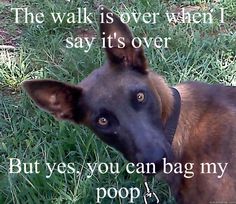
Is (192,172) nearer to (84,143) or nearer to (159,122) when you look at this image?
(159,122)

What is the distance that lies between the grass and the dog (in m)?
0.65

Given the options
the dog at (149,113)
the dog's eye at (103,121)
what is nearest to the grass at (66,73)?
the dog at (149,113)

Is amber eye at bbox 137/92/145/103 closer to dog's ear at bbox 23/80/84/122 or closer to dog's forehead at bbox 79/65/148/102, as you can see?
dog's forehead at bbox 79/65/148/102

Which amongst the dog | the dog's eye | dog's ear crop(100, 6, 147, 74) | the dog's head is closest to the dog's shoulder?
the dog

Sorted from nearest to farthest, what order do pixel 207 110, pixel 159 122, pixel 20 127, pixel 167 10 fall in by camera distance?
pixel 159 122 → pixel 207 110 → pixel 20 127 → pixel 167 10

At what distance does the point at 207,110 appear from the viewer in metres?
3.76

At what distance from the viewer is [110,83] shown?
3518 mm

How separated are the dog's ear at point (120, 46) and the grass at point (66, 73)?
3.00ft

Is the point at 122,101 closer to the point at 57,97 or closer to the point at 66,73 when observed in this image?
the point at 57,97

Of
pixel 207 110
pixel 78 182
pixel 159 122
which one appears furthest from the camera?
pixel 78 182

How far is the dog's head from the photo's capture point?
3.42 meters

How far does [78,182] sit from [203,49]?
1.59 metres

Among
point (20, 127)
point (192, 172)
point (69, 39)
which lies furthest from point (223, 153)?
point (69, 39)

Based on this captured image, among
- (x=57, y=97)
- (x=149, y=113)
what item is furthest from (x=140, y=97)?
(x=57, y=97)
